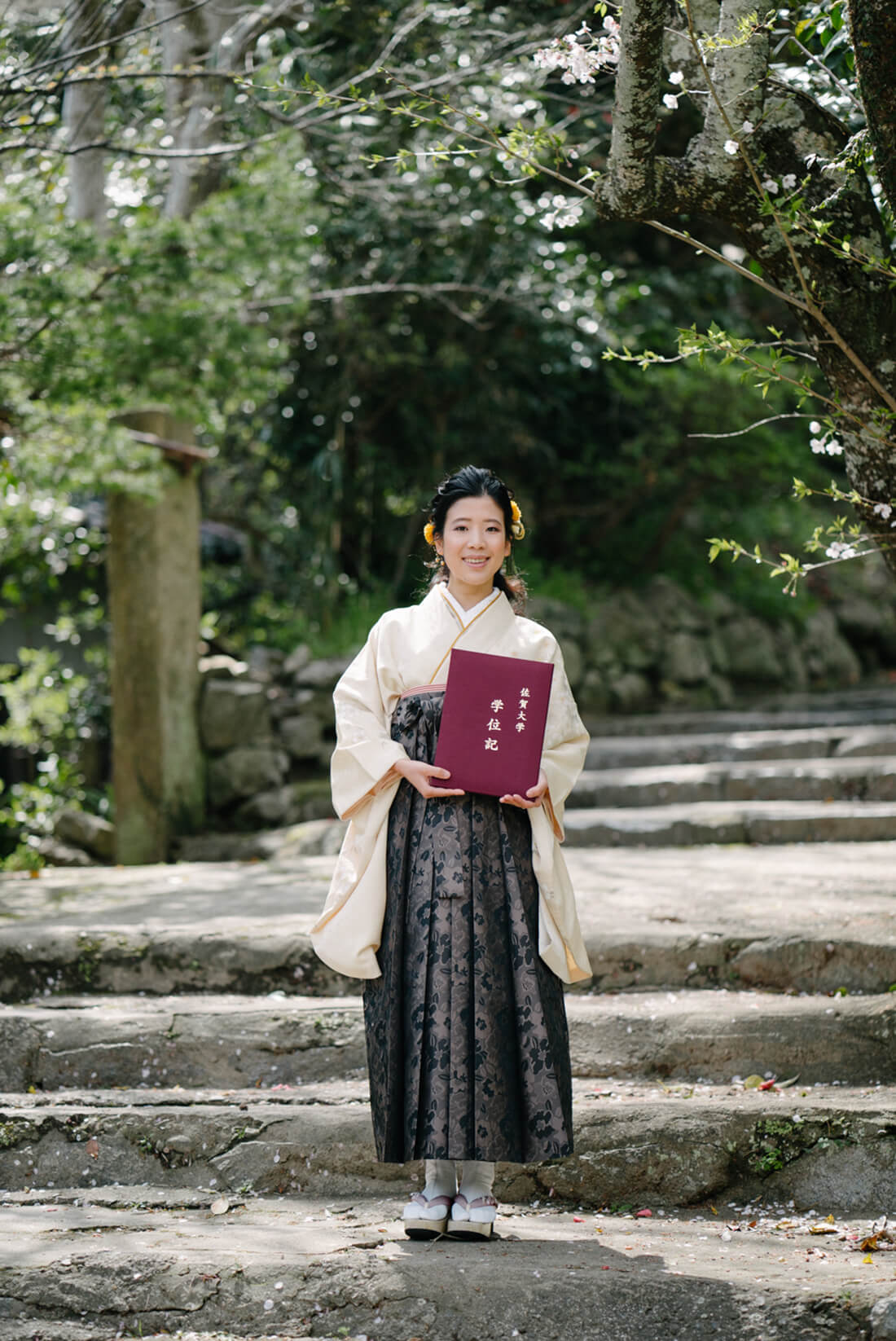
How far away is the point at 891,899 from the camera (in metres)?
4.01

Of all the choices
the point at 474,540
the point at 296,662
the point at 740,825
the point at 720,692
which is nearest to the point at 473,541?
the point at 474,540

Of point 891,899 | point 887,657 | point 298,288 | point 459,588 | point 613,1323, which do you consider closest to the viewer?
point 613,1323

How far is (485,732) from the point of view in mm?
2572

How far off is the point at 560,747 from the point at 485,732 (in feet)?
0.80

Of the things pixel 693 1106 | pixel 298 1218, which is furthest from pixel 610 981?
pixel 298 1218

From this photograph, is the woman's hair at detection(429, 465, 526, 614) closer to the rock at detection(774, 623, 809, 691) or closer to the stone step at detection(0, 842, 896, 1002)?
the stone step at detection(0, 842, 896, 1002)

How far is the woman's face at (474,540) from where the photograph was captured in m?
2.75

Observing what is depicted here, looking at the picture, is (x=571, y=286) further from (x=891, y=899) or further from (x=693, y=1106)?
(x=693, y=1106)

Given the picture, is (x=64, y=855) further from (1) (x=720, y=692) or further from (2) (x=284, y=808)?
(1) (x=720, y=692)

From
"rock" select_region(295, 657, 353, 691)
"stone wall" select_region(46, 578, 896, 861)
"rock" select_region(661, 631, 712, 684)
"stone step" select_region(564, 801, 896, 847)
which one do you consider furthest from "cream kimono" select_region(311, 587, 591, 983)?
"rock" select_region(661, 631, 712, 684)

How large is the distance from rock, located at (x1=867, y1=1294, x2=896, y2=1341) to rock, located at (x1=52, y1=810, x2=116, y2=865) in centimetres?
599

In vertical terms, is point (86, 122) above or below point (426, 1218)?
above

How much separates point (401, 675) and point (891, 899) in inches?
83.6

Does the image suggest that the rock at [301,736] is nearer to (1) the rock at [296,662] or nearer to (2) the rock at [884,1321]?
(1) the rock at [296,662]
